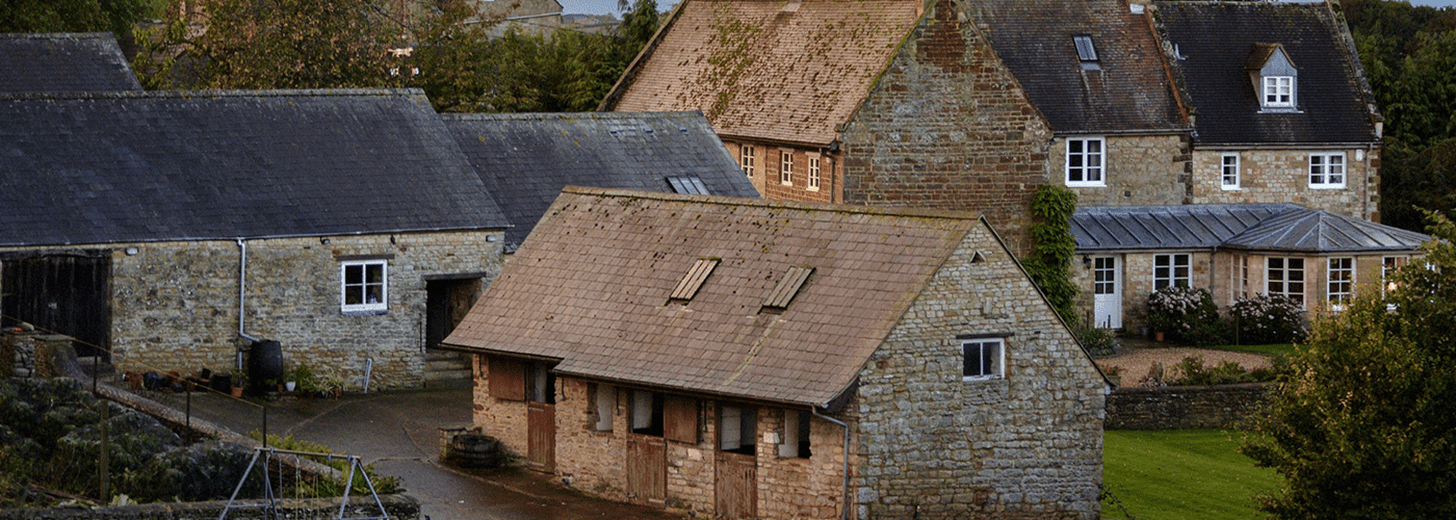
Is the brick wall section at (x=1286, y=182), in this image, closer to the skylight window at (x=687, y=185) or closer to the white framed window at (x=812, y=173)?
the white framed window at (x=812, y=173)

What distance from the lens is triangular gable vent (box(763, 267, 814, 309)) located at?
92.0ft

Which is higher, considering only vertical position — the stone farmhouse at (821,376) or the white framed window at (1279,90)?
the white framed window at (1279,90)

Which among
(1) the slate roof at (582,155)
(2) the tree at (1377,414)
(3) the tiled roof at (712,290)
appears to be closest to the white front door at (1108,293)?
(1) the slate roof at (582,155)

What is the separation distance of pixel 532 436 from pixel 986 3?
2485 centimetres

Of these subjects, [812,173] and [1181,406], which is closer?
[1181,406]

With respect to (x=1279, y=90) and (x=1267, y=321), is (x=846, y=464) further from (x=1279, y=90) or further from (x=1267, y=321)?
(x=1279, y=90)

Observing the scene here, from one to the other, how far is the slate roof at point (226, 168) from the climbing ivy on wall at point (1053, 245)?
1224cm

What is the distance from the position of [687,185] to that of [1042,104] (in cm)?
1196

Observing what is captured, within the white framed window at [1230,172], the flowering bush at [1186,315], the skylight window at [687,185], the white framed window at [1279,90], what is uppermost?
the white framed window at [1279,90]

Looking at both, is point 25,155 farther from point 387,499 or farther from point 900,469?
point 900,469

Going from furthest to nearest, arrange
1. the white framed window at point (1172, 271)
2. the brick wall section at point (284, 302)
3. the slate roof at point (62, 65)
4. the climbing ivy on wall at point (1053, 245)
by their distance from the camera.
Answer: the white framed window at point (1172, 271) → the climbing ivy on wall at point (1053, 245) → the slate roof at point (62, 65) → the brick wall section at point (284, 302)

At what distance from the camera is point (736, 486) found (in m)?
27.4

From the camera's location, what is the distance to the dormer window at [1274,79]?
53.0 meters

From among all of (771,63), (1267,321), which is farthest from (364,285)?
(1267,321)
